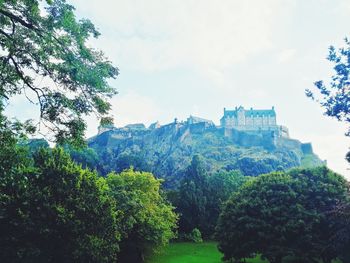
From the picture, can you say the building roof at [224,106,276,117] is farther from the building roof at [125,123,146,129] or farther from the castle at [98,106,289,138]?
the building roof at [125,123,146,129]

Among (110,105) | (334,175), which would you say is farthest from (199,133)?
(110,105)

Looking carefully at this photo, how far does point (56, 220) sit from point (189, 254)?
22.4m

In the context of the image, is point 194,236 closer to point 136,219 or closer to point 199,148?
point 136,219

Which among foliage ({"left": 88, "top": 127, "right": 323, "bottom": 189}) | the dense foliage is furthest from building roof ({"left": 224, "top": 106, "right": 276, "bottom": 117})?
the dense foliage

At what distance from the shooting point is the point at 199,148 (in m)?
126

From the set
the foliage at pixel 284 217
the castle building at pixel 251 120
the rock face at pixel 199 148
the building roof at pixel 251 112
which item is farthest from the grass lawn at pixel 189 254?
the building roof at pixel 251 112

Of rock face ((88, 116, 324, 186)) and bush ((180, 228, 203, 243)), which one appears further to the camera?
rock face ((88, 116, 324, 186))

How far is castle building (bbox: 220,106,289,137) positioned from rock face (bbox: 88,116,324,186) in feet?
15.1

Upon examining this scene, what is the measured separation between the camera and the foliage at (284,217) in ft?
104

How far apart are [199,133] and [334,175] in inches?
3842

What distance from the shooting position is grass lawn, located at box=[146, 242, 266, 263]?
4147cm

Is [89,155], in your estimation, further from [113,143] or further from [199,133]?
[199,133]

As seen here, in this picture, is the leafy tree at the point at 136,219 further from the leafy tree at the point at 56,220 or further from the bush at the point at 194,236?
the bush at the point at 194,236

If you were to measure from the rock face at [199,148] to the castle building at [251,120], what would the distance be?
15.1 ft
